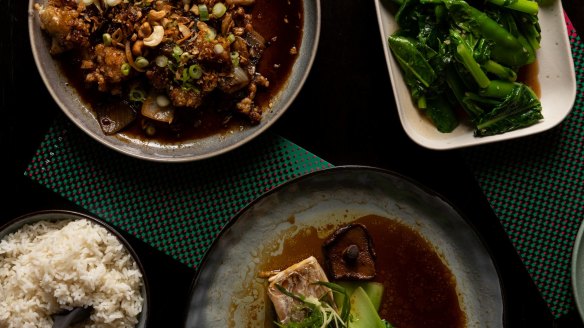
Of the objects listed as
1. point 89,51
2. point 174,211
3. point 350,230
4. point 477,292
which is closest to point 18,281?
point 174,211

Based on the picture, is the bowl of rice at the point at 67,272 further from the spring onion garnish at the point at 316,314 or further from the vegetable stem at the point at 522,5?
the vegetable stem at the point at 522,5

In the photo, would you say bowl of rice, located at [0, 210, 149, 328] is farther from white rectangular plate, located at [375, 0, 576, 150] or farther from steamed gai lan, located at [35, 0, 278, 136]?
white rectangular plate, located at [375, 0, 576, 150]

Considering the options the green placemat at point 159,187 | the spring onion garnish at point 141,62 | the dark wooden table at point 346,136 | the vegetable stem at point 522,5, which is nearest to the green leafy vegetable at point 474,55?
the vegetable stem at point 522,5

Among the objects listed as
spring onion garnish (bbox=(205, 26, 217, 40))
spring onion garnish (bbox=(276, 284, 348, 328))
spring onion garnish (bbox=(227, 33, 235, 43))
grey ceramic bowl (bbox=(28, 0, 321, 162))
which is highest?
spring onion garnish (bbox=(205, 26, 217, 40))

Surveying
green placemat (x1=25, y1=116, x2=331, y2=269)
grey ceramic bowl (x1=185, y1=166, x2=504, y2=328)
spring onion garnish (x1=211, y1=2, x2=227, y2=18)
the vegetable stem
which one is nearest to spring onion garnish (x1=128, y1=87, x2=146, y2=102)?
green placemat (x1=25, y1=116, x2=331, y2=269)

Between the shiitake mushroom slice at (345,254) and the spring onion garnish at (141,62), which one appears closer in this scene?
the spring onion garnish at (141,62)
